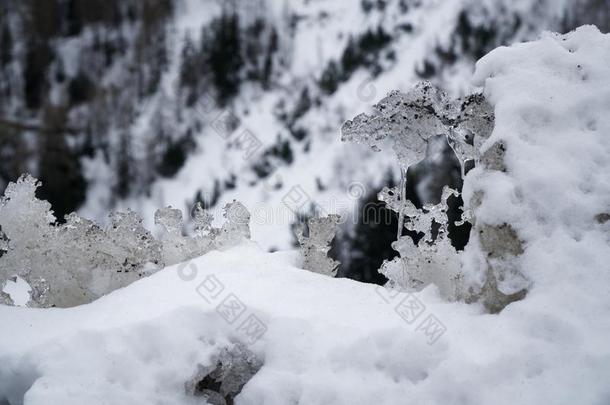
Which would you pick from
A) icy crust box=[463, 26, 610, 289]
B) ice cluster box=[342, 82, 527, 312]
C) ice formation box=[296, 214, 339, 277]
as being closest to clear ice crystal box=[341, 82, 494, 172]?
ice cluster box=[342, 82, 527, 312]

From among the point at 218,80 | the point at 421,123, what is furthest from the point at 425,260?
the point at 218,80

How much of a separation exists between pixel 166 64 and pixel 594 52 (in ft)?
165

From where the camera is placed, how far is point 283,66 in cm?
5222

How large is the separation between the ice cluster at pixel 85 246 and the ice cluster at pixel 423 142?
0.91 meters

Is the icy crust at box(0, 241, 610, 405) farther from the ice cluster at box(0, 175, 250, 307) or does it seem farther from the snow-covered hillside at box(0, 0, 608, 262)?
the snow-covered hillside at box(0, 0, 608, 262)

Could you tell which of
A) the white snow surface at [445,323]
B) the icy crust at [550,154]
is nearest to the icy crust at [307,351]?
the white snow surface at [445,323]

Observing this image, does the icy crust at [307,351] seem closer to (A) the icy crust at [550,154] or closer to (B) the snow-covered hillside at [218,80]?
(A) the icy crust at [550,154]

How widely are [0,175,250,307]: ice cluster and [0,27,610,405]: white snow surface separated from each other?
1.36 ft

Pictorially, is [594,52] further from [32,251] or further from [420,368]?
[32,251]

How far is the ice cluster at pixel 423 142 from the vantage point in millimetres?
3143

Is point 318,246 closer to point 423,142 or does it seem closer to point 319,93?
point 423,142

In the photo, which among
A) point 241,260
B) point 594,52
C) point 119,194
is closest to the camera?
point 594,52

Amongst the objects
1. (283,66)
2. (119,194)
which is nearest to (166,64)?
(283,66)

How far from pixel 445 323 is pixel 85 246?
213cm
